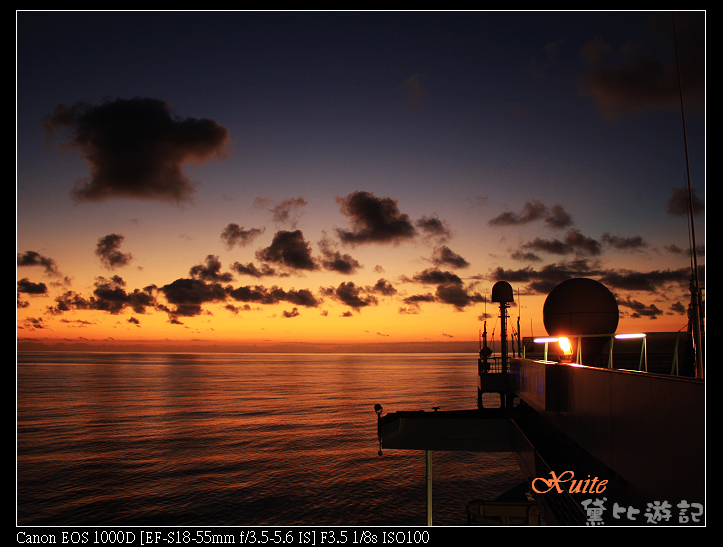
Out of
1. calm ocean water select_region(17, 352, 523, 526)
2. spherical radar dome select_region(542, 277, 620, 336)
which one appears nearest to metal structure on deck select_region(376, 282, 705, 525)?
spherical radar dome select_region(542, 277, 620, 336)

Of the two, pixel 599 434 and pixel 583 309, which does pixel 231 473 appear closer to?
pixel 583 309

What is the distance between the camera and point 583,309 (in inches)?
908

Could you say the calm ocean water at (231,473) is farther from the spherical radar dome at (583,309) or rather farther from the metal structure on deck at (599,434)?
the spherical radar dome at (583,309)

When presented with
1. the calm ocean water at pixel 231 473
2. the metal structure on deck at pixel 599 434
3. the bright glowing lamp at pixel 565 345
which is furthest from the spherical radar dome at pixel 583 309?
the calm ocean water at pixel 231 473

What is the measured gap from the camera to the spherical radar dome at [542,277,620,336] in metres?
22.9

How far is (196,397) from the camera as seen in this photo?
9325cm

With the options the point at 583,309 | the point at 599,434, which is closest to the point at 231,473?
the point at 583,309

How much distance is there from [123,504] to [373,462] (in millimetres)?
20616

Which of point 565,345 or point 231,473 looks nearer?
point 565,345

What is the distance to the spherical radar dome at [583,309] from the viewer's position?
22906 millimetres

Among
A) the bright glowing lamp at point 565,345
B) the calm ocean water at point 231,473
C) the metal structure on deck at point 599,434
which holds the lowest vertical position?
the calm ocean water at point 231,473

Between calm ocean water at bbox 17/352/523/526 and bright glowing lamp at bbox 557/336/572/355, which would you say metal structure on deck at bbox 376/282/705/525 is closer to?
bright glowing lamp at bbox 557/336/572/355

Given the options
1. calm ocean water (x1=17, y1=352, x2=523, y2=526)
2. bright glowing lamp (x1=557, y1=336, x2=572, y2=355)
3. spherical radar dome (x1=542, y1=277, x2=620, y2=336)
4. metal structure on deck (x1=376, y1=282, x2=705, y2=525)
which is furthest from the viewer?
calm ocean water (x1=17, y1=352, x2=523, y2=526)
